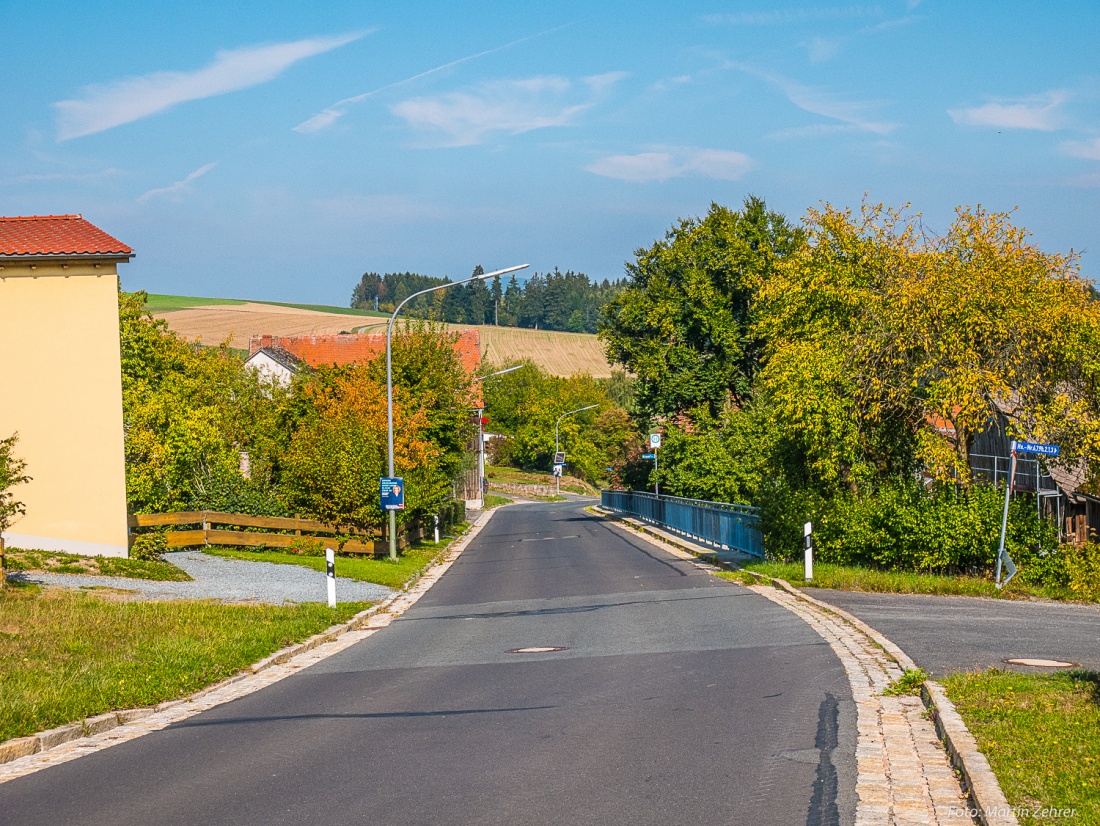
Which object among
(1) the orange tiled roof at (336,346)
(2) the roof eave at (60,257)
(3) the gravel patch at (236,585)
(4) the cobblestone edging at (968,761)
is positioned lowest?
(3) the gravel patch at (236,585)

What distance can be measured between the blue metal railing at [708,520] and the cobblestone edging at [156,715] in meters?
13.0

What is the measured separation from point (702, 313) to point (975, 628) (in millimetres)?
35807

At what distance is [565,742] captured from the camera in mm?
8195

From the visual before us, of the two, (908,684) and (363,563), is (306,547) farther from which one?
(908,684)

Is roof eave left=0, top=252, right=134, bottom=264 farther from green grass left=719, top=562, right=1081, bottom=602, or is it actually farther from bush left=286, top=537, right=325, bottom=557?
green grass left=719, top=562, right=1081, bottom=602

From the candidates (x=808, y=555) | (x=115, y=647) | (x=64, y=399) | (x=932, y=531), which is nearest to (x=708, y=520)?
(x=932, y=531)

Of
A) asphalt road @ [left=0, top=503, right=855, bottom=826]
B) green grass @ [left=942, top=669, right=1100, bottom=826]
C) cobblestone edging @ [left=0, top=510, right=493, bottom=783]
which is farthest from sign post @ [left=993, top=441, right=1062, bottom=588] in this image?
cobblestone edging @ [left=0, top=510, right=493, bottom=783]

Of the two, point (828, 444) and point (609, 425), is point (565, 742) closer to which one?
point (828, 444)

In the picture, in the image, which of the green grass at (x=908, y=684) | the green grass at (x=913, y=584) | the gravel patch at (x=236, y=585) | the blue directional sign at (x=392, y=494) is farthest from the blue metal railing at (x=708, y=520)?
the green grass at (x=908, y=684)

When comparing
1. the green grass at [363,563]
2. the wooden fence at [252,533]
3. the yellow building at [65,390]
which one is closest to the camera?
the green grass at [363,563]

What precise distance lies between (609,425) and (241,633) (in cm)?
9913

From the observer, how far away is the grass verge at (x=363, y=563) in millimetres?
25656

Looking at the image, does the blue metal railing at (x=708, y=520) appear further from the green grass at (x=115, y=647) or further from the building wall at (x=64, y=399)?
the building wall at (x=64, y=399)

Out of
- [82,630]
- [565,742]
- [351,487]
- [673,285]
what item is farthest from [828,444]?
[673,285]
